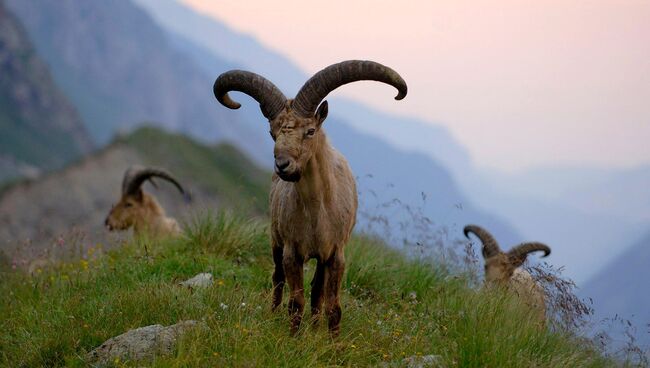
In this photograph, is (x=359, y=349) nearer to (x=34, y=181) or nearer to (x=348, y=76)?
(x=348, y=76)

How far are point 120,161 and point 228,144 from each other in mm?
19918

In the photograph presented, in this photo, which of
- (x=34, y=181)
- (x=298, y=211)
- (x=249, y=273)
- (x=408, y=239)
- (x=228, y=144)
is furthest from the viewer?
(x=228, y=144)

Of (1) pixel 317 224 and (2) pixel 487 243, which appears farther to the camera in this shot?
(2) pixel 487 243

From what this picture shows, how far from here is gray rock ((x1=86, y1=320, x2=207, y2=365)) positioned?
22.1 ft

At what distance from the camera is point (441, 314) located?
8352 millimetres

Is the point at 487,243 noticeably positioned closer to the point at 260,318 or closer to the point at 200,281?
the point at 200,281

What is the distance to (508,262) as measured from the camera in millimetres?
11266

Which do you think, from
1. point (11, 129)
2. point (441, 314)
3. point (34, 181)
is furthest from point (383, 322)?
point (11, 129)

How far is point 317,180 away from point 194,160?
193 ft

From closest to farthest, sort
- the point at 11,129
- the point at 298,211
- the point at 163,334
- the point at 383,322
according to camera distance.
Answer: the point at 163,334 → the point at 298,211 → the point at 383,322 → the point at 11,129

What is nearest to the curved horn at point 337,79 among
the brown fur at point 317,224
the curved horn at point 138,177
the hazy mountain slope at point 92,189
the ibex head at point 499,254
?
the brown fur at point 317,224

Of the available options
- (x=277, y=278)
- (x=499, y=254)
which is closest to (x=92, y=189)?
(x=499, y=254)

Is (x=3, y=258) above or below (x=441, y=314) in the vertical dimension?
below

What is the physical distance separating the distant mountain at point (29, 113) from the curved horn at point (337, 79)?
153m
